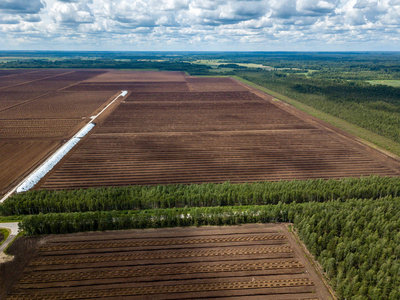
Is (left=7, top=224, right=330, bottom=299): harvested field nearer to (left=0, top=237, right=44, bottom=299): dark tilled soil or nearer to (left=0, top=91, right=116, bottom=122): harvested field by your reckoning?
(left=0, top=237, right=44, bottom=299): dark tilled soil

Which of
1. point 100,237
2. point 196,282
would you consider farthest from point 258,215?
point 100,237

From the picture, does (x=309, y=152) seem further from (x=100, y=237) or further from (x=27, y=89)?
(x=27, y=89)

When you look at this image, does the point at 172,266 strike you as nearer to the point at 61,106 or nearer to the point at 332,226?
the point at 332,226

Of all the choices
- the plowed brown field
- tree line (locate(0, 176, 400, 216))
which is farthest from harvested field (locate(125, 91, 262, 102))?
tree line (locate(0, 176, 400, 216))

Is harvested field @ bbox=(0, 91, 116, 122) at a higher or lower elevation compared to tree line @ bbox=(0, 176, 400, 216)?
higher

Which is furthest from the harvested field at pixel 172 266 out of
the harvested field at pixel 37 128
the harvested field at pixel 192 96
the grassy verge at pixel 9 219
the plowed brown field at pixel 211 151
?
the harvested field at pixel 192 96

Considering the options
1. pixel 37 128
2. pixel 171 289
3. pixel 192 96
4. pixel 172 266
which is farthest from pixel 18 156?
pixel 192 96
